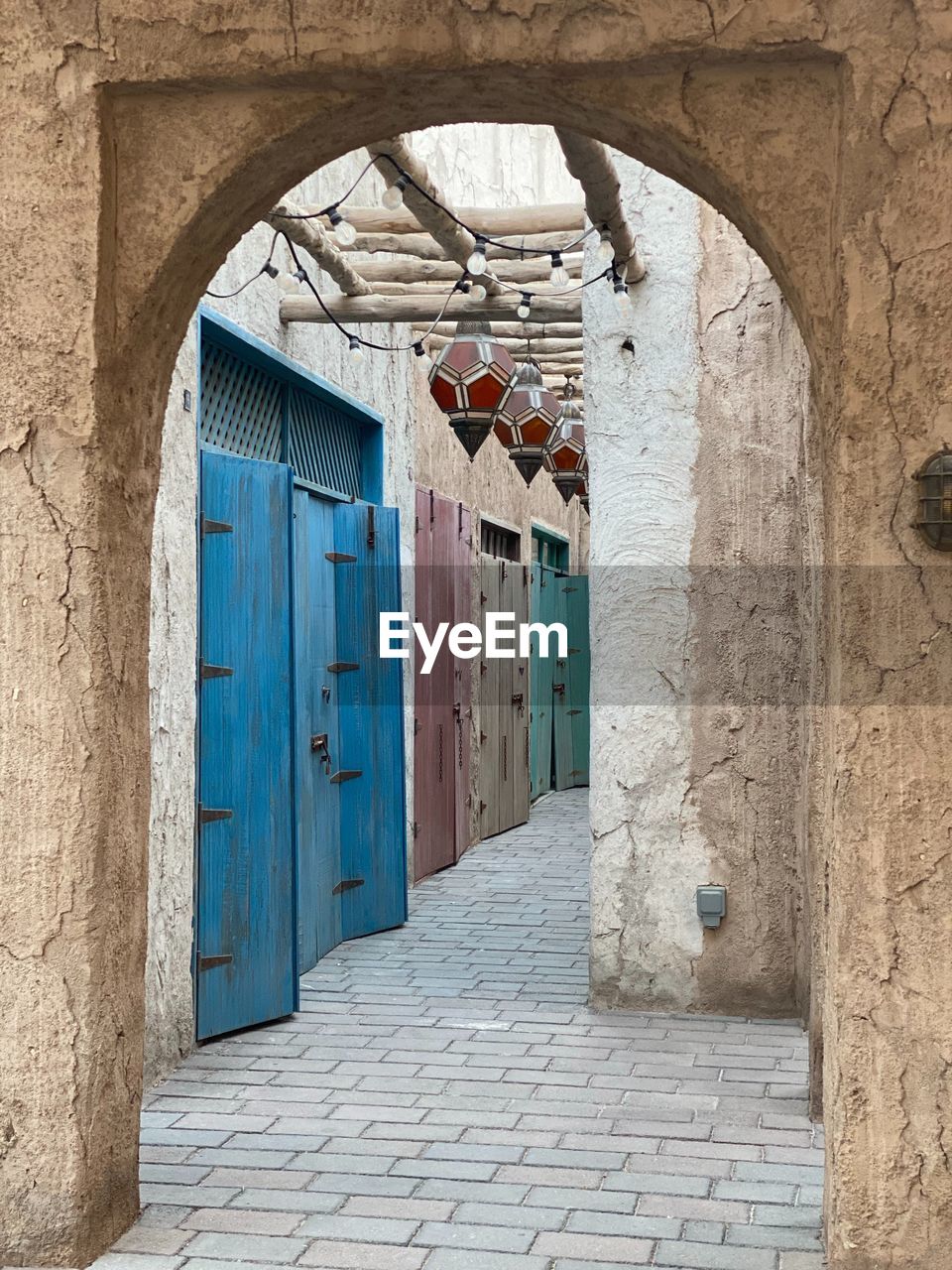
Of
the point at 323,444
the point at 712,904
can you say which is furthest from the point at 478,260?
the point at 712,904

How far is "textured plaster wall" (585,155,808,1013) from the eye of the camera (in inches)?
242

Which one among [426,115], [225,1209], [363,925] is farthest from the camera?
[363,925]

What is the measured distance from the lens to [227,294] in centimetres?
619

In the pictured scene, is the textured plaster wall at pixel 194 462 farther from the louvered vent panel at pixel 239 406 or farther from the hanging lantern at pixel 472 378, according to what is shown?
the hanging lantern at pixel 472 378

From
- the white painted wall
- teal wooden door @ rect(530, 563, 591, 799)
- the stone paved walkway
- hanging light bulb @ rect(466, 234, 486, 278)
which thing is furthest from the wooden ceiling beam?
teal wooden door @ rect(530, 563, 591, 799)

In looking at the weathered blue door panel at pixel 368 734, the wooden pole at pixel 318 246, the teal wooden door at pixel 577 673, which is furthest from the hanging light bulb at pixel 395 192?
the teal wooden door at pixel 577 673

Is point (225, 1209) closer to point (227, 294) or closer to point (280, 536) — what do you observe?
point (280, 536)

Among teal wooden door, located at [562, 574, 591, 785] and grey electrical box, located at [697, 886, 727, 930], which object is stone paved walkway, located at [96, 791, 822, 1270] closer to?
grey electrical box, located at [697, 886, 727, 930]

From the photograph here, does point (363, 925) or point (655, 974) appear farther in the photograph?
point (363, 925)

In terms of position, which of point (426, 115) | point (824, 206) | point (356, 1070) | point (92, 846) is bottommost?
point (356, 1070)

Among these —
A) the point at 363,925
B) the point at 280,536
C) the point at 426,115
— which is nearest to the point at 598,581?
the point at 280,536

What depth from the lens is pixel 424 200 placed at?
236 inches

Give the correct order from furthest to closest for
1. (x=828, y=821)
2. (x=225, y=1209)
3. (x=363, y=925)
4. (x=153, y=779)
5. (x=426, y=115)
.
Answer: (x=363, y=925)
(x=153, y=779)
(x=225, y=1209)
(x=426, y=115)
(x=828, y=821)

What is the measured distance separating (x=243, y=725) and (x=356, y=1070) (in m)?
1.39
